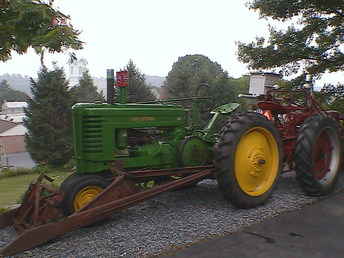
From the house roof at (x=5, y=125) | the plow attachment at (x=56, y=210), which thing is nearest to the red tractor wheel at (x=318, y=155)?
the plow attachment at (x=56, y=210)

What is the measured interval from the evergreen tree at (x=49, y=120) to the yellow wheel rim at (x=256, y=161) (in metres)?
18.7

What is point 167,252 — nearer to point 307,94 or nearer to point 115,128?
point 115,128

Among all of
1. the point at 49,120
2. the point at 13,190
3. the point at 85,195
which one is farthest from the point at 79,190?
the point at 49,120

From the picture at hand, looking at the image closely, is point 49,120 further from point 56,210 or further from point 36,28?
point 36,28

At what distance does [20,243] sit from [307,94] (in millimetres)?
4270

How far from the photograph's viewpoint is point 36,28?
9.53 feet

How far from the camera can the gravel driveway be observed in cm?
318

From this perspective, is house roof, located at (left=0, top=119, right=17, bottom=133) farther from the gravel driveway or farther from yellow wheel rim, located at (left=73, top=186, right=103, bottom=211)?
yellow wheel rim, located at (left=73, top=186, right=103, bottom=211)

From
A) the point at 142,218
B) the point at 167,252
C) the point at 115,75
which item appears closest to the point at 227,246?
the point at 167,252

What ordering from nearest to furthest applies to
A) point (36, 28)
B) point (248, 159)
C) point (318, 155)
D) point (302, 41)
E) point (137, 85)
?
1. point (36, 28)
2. point (248, 159)
3. point (318, 155)
4. point (302, 41)
5. point (137, 85)

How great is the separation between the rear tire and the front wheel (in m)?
1.31

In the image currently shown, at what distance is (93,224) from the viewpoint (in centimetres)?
370

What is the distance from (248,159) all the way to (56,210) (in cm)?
221

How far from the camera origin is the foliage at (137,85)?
2188 centimetres
